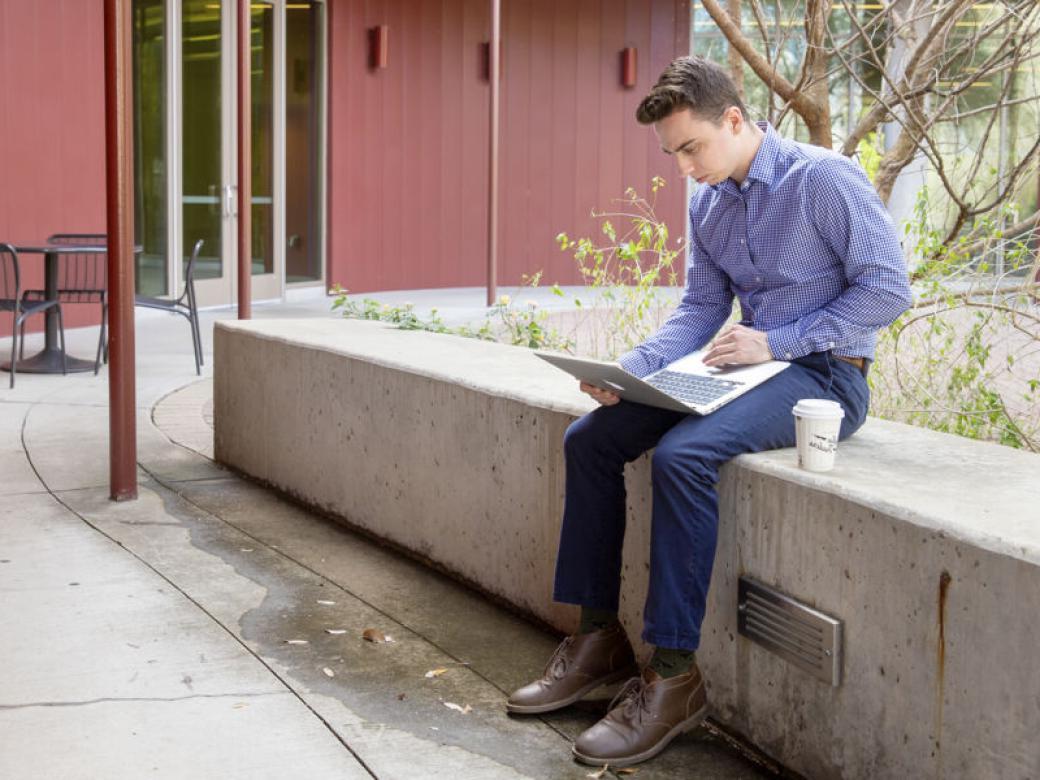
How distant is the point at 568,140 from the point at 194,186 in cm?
534

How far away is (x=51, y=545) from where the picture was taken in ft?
15.6

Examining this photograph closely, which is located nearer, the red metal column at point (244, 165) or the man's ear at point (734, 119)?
the man's ear at point (734, 119)

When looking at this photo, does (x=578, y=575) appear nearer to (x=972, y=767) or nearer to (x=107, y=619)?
(x=972, y=767)

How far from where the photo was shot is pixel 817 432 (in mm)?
2887

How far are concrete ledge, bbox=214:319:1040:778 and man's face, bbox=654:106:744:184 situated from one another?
2.30ft

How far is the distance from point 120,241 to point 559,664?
9.15 feet

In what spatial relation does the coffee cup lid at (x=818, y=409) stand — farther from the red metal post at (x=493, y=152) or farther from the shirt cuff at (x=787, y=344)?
the red metal post at (x=493, y=152)

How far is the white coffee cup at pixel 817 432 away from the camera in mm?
2875

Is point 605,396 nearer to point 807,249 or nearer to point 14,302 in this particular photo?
point 807,249

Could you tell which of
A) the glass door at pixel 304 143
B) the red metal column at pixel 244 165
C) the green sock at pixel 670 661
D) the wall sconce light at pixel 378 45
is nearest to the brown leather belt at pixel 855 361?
the green sock at pixel 670 661

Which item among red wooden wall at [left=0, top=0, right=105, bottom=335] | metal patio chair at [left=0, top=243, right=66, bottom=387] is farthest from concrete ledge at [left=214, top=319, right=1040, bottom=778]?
red wooden wall at [left=0, top=0, right=105, bottom=335]

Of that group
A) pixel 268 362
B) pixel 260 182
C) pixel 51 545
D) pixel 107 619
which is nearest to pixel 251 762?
pixel 107 619

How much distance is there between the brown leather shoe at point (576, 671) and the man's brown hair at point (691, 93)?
122 centimetres

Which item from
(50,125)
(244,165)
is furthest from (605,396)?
(50,125)
